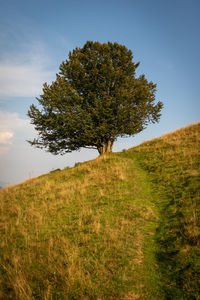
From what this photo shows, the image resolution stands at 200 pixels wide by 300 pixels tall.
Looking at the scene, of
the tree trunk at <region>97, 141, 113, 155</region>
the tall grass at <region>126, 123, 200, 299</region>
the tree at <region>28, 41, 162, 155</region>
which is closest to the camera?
the tall grass at <region>126, 123, 200, 299</region>

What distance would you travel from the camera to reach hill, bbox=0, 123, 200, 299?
12.6 ft

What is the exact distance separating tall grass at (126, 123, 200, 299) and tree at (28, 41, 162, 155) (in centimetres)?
1003

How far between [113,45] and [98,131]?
484 inches

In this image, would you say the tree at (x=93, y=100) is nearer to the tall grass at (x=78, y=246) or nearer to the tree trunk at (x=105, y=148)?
the tree trunk at (x=105, y=148)

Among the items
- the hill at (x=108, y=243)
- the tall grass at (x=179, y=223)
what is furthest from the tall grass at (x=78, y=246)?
the tall grass at (x=179, y=223)

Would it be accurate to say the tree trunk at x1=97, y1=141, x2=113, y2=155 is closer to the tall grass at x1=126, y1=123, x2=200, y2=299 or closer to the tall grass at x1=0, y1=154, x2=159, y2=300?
the tall grass at x1=126, y1=123, x2=200, y2=299

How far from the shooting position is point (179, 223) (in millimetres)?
5914

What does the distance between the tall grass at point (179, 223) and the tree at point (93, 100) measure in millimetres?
10028

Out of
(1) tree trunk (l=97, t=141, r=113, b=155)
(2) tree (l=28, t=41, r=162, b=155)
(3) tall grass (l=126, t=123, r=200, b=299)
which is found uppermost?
(2) tree (l=28, t=41, r=162, b=155)

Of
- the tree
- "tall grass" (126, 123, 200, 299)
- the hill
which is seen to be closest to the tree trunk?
the tree

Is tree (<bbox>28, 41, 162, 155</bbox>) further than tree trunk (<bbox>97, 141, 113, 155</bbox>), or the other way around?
tree trunk (<bbox>97, 141, 113, 155</bbox>)

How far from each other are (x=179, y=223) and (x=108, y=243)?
107 inches

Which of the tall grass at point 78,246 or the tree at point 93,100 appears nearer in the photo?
the tall grass at point 78,246

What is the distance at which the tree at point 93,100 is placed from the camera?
774 inches
